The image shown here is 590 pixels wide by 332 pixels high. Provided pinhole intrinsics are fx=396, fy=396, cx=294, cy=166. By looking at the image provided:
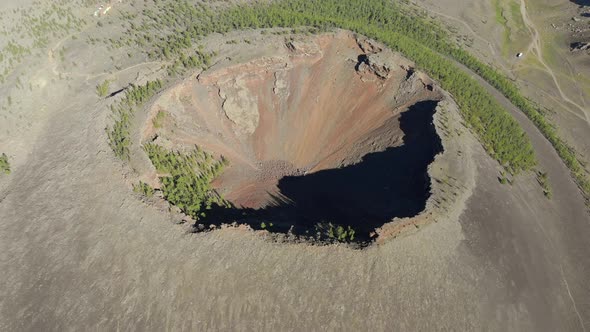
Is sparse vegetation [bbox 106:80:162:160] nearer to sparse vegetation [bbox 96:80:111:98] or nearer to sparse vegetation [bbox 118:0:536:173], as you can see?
sparse vegetation [bbox 96:80:111:98]

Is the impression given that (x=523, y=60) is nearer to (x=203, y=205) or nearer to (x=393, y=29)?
(x=393, y=29)

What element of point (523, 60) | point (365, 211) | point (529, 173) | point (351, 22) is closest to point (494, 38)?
point (523, 60)

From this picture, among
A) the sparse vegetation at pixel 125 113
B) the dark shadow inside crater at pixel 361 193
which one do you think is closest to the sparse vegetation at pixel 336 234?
the dark shadow inside crater at pixel 361 193

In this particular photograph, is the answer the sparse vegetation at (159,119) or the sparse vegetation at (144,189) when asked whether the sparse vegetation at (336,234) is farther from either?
the sparse vegetation at (159,119)

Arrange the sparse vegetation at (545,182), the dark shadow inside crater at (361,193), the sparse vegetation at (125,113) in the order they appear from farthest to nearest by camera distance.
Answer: the sparse vegetation at (545,182) → the sparse vegetation at (125,113) → the dark shadow inside crater at (361,193)

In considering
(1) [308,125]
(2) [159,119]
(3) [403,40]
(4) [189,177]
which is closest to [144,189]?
(4) [189,177]

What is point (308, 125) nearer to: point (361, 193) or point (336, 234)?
point (361, 193)
